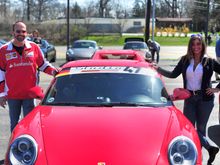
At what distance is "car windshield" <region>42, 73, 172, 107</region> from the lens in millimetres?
4824

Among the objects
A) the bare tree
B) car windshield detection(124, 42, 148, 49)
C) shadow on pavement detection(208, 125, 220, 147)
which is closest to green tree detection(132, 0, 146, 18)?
the bare tree

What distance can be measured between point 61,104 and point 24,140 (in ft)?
3.03

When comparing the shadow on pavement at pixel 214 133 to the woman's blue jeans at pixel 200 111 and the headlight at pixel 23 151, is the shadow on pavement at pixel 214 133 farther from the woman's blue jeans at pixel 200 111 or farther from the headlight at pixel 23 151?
the headlight at pixel 23 151

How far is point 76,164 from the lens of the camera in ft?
11.9

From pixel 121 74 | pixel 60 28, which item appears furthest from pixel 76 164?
pixel 60 28

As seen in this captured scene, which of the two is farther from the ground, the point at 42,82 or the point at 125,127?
the point at 125,127

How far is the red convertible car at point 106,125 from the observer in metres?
3.75

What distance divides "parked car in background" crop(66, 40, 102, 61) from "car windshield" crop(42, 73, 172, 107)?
1820cm

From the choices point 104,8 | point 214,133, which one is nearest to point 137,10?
point 104,8

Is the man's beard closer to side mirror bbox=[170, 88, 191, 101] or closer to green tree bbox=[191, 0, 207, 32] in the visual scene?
side mirror bbox=[170, 88, 191, 101]

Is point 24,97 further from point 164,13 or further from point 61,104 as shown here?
point 164,13

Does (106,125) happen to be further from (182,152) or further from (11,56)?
(11,56)

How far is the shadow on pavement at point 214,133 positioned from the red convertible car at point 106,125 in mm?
2542

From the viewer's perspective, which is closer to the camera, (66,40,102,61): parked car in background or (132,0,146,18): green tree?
(66,40,102,61): parked car in background
